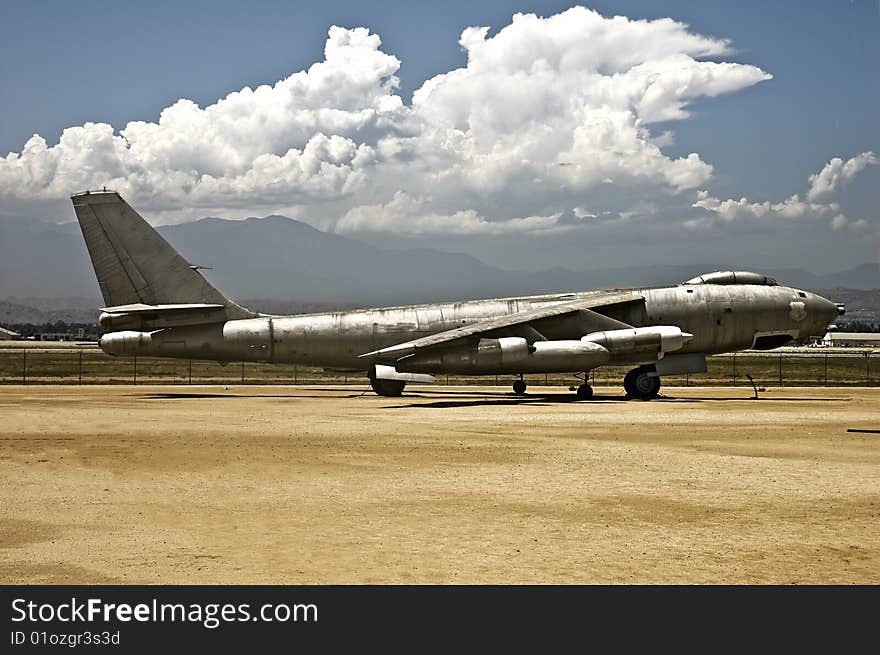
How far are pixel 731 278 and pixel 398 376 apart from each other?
14.2m

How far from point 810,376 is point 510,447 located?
144ft

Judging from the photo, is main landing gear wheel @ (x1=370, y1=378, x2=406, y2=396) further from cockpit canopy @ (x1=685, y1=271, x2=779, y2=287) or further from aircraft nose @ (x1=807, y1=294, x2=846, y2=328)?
aircraft nose @ (x1=807, y1=294, x2=846, y2=328)

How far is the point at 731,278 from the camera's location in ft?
128

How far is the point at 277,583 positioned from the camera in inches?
347

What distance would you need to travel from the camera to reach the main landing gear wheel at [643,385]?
37.2 m

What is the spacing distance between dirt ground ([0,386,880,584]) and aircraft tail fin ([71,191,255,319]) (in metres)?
9.81

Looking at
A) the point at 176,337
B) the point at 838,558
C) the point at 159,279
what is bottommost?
the point at 838,558

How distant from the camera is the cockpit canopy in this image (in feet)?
128

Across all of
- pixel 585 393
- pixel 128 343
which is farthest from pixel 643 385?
pixel 128 343

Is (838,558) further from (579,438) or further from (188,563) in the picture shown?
(579,438)

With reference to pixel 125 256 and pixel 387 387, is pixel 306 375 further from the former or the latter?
pixel 125 256

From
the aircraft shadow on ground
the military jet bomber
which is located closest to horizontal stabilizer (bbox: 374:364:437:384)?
the military jet bomber

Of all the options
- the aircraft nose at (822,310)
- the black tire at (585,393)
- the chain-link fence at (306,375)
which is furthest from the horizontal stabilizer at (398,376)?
the aircraft nose at (822,310)
